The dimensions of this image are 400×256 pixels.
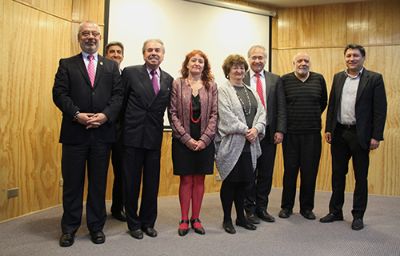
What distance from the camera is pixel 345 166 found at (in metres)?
3.36

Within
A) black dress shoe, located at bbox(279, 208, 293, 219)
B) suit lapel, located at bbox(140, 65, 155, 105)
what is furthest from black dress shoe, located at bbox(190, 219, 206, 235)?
suit lapel, located at bbox(140, 65, 155, 105)

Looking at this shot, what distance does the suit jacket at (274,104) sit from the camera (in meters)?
3.37

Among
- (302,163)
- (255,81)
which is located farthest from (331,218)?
(255,81)

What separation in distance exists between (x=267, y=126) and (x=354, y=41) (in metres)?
2.60

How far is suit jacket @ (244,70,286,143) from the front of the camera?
11.0ft

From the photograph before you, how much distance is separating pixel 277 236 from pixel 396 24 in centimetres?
360

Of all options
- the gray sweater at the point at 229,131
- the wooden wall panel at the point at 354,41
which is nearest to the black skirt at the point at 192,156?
the gray sweater at the point at 229,131

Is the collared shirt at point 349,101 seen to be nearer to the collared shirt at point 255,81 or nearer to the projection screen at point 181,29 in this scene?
the collared shirt at point 255,81

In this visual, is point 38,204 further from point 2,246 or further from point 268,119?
point 268,119

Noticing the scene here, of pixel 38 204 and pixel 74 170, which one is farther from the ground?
pixel 74 170

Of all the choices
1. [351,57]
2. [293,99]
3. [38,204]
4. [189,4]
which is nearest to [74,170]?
[38,204]

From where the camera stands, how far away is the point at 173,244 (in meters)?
2.69

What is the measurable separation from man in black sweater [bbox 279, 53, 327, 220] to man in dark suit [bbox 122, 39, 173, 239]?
4.14 feet

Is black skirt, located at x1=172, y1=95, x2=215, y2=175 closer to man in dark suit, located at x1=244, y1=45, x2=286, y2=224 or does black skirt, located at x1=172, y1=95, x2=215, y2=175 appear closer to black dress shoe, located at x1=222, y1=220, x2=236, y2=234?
black dress shoe, located at x1=222, y1=220, x2=236, y2=234
